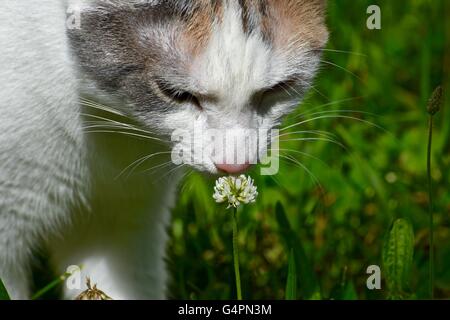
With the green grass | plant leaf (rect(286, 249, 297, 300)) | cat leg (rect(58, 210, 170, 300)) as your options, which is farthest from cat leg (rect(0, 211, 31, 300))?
plant leaf (rect(286, 249, 297, 300))

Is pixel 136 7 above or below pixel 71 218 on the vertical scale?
above

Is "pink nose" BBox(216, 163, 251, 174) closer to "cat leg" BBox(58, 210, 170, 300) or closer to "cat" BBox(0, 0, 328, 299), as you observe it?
"cat" BBox(0, 0, 328, 299)

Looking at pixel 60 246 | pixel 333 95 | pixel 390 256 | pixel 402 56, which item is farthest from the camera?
pixel 402 56

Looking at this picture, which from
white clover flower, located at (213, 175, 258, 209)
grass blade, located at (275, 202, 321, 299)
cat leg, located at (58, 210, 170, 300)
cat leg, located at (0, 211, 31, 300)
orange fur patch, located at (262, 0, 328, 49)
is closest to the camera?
white clover flower, located at (213, 175, 258, 209)

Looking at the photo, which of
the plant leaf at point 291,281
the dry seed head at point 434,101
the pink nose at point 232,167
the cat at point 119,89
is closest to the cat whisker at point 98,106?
the cat at point 119,89

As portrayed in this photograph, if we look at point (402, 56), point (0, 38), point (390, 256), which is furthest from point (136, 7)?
point (402, 56)

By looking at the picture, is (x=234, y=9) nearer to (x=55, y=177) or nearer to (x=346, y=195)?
(x=55, y=177)
